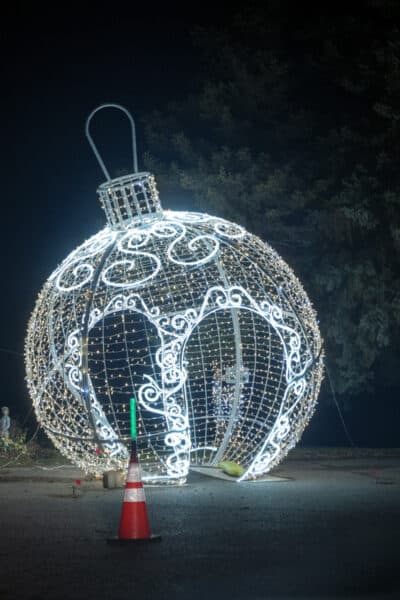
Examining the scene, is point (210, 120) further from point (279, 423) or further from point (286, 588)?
point (286, 588)

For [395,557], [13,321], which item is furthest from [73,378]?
[13,321]

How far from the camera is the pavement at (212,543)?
6.91m

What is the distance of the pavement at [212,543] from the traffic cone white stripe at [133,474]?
53 centimetres

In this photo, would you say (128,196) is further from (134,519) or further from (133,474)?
(134,519)

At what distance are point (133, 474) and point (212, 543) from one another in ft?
2.60

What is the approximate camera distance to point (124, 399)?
78.9 feet

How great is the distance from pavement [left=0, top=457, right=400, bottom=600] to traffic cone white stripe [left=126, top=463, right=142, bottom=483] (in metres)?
0.53

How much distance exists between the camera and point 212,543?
8609mm

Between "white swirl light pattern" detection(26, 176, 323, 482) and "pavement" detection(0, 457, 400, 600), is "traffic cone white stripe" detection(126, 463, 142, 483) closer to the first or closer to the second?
"pavement" detection(0, 457, 400, 600)

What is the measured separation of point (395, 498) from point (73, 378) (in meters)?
4.06

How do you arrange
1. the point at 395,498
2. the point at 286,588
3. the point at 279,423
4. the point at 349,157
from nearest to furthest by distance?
the point at 286,588
the point at 395,498
the point at 279,423
the point at 349,157

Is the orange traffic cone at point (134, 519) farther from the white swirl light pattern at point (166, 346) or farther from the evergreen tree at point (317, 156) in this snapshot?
the evergreen tree at point (317, 156)

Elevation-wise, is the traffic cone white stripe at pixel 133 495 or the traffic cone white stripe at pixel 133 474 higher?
the traffic cone white stripe at pixel 133 474

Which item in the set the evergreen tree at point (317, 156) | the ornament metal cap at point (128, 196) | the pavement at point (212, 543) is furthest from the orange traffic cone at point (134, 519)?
the evergreen tree at point (317, 156)
